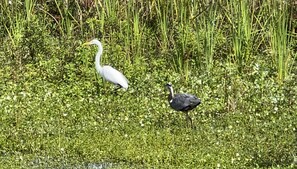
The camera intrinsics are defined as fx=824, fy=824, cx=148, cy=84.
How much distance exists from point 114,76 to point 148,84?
0.47 metres

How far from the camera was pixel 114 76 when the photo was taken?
35.0ft

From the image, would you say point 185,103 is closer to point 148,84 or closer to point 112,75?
point 148,84

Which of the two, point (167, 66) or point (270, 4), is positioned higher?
point (270, 4)

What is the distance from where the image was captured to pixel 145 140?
337 inches

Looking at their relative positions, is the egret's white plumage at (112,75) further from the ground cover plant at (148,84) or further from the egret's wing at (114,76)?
the ground cover plant at (148,84)

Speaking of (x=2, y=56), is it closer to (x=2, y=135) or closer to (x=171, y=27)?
(x=171, y=27)

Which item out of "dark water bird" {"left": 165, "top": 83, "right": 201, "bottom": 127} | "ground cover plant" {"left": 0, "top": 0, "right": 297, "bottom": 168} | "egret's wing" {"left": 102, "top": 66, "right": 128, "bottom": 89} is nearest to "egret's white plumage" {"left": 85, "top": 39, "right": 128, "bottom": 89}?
"egret's wing" {"left": 102, "top": 66, "right": 128, "bottom": 89}

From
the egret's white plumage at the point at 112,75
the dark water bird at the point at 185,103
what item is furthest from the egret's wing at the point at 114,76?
the dark water bird at the point at 185,103

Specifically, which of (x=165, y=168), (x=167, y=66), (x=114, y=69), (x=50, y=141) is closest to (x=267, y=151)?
(x=165, y=168)

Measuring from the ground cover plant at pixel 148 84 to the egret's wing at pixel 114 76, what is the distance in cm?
12

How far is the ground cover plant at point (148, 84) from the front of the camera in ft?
27.0

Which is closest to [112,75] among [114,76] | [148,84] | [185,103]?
[114,76]

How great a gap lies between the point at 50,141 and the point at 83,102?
1585 millimetres

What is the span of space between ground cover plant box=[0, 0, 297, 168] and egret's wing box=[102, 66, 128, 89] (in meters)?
0.12
